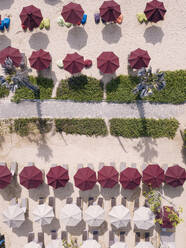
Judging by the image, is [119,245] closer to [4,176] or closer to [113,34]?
[4,176]

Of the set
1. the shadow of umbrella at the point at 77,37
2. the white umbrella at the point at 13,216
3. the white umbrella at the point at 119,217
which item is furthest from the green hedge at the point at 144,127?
the white umbrella at the point at 13,216

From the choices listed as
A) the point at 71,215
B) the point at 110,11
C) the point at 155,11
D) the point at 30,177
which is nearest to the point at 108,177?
the point at 71,215

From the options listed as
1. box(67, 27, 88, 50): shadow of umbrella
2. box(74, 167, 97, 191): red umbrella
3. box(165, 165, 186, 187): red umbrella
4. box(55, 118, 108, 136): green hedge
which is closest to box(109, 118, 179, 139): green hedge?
box(55, 118, 108, 136): green hedge

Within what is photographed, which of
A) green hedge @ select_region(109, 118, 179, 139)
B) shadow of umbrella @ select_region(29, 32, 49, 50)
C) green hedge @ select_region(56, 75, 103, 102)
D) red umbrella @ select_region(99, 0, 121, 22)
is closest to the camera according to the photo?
red umbrella @ select_region(99, 0, 121, 22)

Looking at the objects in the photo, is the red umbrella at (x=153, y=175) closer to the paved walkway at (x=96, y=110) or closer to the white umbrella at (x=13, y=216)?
the paved walkway at (x=96, y=110)

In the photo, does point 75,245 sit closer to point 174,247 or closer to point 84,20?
point 174,247

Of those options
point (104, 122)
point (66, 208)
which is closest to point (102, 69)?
point (104, 122)

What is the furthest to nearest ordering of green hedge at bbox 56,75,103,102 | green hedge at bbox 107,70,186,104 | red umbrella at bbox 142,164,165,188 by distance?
1. green hedge at bbox 56,75,103,102
2. green hedge at bbox 107,70,186,104
3. red umbrella at bbox 142,164,165,188

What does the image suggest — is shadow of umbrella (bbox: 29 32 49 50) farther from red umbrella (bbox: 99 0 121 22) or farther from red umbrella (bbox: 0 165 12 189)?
red umbrella (bbox: 0 165 12 189)
